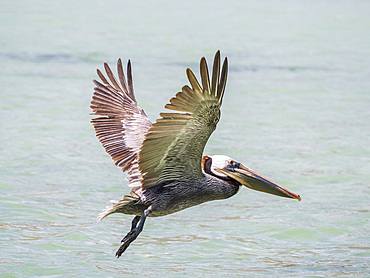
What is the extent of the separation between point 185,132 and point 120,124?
3.69ft

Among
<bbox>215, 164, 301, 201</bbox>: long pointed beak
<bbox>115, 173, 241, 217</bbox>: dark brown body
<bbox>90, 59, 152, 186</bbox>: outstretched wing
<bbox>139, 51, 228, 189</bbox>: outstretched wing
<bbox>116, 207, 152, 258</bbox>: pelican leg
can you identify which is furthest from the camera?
<bbox>90, 59, 152, 186</bbox>: outstretched wing

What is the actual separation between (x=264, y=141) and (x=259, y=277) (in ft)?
14.0

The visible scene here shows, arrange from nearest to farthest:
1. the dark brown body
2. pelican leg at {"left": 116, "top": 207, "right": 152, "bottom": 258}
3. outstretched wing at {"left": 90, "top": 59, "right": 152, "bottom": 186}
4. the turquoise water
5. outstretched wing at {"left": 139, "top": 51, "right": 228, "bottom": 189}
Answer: outstretched wing at {"left": 139, "top": 51, "right": 228, "bottom": 189} < pelican leg at {"left": 116, "top": 207, "right": 152, "bottom": 258} < the dark brown body < outstretched wing at {"left": 90, "top": 59, "right": 152, "bottom": 186} < the turquoise water

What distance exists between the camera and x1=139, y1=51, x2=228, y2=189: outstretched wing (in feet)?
13.5

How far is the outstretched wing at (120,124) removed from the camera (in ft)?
17.1

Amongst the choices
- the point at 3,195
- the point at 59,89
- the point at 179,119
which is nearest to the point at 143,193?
Answer: the point at 179,119

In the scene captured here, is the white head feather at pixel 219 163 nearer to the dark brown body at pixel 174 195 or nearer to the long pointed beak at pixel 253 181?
the long pointed beak at pixel 253 181

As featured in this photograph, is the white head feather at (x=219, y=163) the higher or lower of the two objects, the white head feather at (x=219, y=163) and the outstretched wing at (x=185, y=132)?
the lower

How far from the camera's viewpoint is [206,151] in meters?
9.15

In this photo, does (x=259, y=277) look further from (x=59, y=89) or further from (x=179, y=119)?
(x=59, y=89)

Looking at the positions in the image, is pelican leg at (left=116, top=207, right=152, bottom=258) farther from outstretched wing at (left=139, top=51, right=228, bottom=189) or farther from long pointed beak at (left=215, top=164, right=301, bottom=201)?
long pointed beak at (left=215, top=164, right=301, bottom=201)

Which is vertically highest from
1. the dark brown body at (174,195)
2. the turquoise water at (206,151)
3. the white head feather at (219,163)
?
the white head feather at (219,163)

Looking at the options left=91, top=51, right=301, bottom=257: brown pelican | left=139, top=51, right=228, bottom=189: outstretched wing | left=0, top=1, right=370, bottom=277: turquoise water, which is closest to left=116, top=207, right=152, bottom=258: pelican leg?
left=91, top=51, right=301, bottom=257: brown pelican

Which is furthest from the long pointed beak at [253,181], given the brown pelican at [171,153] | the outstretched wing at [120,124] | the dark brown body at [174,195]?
the outstretched wing at [120,124]
